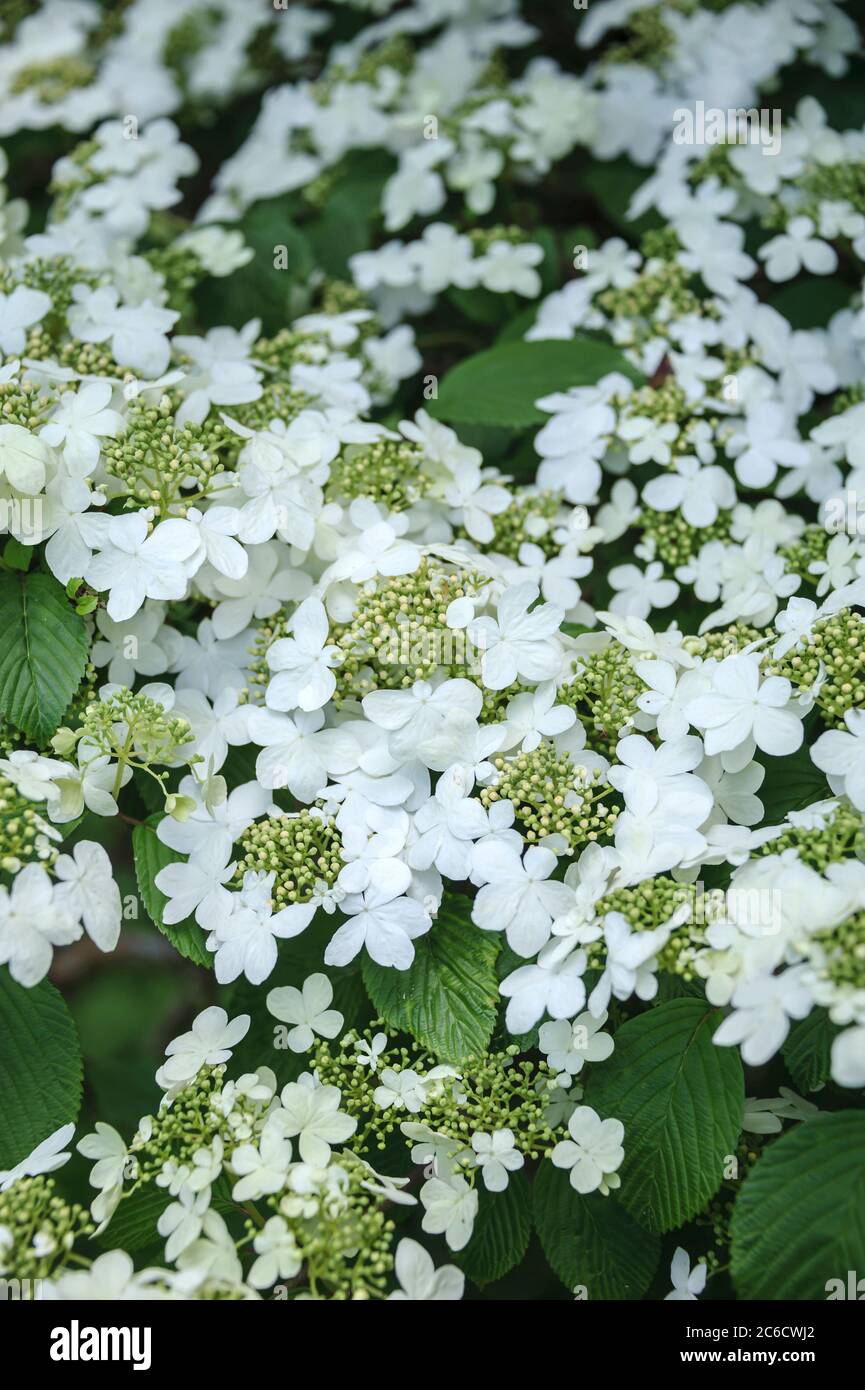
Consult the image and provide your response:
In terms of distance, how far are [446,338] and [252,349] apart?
43 centimetres

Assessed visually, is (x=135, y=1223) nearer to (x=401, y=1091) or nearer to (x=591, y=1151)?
(x=401, y=1091)

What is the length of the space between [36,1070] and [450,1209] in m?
0.49

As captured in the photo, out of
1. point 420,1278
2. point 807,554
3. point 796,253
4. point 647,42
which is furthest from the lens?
point 647,42

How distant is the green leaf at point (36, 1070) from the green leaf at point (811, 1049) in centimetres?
80

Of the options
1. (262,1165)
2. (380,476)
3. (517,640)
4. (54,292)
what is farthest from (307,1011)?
(54,292)

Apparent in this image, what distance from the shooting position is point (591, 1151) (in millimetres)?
1183

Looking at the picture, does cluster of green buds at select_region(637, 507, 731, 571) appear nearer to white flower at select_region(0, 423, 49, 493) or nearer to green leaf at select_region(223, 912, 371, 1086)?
green leaf at select_region(223, 912, 371, 1086)

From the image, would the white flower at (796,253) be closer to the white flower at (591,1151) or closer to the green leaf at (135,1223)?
the white flower at (591,1151)

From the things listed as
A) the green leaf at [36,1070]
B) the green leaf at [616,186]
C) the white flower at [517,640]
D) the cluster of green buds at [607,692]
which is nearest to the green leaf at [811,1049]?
the cluster of green buds at [607,692]

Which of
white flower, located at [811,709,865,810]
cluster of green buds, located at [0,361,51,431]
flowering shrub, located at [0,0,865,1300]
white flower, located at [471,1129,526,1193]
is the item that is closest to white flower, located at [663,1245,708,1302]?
flowering shrub, located at [0,0,865,1300]

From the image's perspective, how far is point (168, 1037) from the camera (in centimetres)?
297

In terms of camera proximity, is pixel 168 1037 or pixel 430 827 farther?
pixel 168 1037
